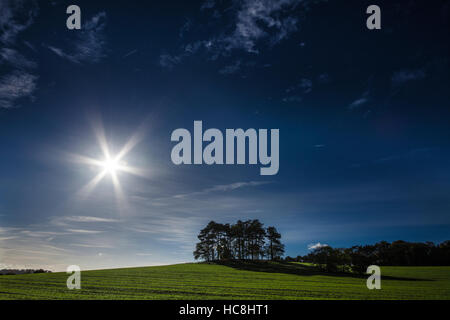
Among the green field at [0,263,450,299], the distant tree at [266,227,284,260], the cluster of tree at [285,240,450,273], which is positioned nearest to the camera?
the green field at [0,263,450,299]

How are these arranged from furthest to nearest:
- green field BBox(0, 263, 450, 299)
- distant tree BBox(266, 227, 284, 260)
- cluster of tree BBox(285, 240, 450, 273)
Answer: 1. distant tree BBox(266, 227, 284, 260)
2. cluster of tree BBox(285, 240, 450, 273)
3. green field BBox(0, 263, 450, 299)

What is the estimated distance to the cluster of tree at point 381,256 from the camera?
5688cm

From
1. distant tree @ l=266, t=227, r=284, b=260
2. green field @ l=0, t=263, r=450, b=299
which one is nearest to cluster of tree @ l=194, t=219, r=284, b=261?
distant tree @ l=266, t=227, r=284, b=260

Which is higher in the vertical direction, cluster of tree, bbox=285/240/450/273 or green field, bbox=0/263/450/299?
green field, bbox=0/263/450/299

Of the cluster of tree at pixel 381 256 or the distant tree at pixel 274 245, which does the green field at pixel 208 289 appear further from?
the distant tree at pixel 274 245

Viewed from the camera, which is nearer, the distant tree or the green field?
the green field

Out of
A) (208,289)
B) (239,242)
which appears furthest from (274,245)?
(208,289)

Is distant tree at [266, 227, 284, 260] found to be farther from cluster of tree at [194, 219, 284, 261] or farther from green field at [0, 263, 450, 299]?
green field at [0, 263, 450, 299]

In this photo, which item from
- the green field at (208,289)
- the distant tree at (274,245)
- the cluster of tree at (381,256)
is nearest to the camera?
the green field at (208,289)

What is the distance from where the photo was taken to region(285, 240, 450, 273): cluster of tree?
2239 inches

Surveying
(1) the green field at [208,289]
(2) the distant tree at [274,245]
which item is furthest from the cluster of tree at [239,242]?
(1) the green field at [208,289]
